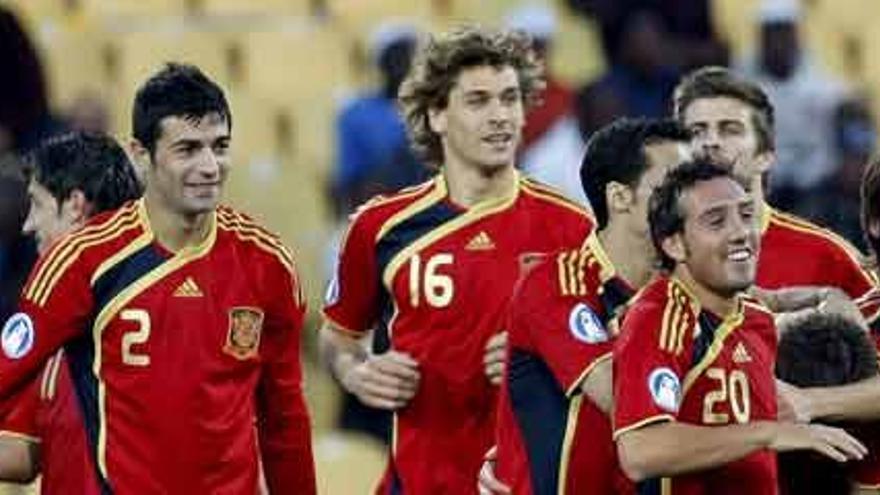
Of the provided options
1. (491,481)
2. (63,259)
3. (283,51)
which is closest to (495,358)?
(491,481)

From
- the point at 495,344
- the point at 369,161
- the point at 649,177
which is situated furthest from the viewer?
the point at 369,161

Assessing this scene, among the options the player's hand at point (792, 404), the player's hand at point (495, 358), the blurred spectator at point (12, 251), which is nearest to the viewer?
the player's hand at point (792, 404)

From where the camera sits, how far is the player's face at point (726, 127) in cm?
929

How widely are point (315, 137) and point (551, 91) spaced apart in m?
1.05

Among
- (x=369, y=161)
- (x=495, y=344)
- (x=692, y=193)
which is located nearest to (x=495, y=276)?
(x=495, y=344)

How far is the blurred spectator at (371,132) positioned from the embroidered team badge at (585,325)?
18.8ft

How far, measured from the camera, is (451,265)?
29.8 feet

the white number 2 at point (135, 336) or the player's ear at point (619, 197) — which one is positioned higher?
the player's ear at point (619, 197)

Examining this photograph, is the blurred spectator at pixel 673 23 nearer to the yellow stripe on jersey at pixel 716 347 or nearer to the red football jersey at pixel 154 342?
the red football jersey at pixel 154 342

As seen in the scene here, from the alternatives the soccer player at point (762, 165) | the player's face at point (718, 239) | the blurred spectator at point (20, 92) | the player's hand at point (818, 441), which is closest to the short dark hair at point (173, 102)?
the soccer player at point (762, 165)

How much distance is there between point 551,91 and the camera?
14297 millimetres

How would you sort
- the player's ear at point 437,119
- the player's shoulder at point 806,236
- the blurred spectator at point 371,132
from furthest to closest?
the blurred spectator at point 371,132, the player's ear at point 437,119, the player's shoulder at point 806,236

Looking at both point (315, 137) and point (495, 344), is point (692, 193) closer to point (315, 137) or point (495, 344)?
point (495, 344)

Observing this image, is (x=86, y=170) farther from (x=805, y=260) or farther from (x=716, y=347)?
(x=716, y=347)
